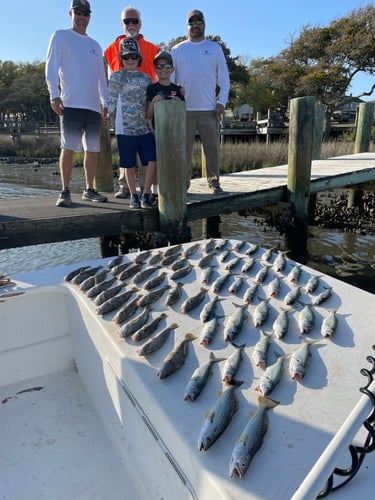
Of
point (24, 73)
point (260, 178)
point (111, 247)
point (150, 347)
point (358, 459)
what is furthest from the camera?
point (24, 73)

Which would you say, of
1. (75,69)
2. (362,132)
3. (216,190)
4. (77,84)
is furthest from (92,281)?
(362,132)

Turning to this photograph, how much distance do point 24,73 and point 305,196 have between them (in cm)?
7549

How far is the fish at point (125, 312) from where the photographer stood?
266 cm

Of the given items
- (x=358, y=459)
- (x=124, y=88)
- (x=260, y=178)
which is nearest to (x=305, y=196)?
(x=260, y=178)

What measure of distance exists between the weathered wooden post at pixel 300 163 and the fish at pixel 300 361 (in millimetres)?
5049

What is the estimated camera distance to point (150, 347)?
232 cm

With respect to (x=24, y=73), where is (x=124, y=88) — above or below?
below

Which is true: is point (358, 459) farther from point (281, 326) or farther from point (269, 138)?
point (269, 138)

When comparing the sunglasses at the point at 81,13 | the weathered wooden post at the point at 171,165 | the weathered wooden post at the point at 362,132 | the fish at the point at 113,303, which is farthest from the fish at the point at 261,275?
the weathered wooden post at the point at 362,132

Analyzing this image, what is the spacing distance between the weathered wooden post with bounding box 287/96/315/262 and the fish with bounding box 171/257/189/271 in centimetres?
401

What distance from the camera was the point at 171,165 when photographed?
4.91 m

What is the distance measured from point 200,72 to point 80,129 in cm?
195

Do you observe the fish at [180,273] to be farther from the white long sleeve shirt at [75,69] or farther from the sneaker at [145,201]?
the white long sleeve shirt at [75,69]

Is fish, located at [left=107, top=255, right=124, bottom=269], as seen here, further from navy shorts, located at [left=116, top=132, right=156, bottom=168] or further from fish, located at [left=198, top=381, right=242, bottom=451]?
fish, located at [left=198, top=381, right=242, bottom=451]
